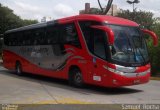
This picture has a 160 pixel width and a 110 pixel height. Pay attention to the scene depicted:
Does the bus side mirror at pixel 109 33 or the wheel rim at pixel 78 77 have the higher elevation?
the bus side mirror at pixel 109 33

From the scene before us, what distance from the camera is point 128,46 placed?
15.8m

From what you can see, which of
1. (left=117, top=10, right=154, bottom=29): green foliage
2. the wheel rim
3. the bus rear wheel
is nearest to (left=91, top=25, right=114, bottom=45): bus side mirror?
the wheel rim

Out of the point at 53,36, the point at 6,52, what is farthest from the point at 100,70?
the point at 6,52

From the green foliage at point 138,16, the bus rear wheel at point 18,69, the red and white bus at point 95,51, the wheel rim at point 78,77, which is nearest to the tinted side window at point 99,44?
the red and white bus at point 95,51

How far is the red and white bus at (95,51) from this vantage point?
1531cm

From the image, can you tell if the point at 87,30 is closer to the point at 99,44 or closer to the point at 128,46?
the point at 99,44

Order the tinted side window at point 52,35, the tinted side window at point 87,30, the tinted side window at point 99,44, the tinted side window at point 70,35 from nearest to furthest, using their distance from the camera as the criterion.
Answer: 1. the tinted side window at point 99,44
2. the tinted side window at point 87,30
3. the tinted side window at point 70,35
4. the tinted side window at point 52,35

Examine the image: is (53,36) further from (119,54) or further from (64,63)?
(119,54)

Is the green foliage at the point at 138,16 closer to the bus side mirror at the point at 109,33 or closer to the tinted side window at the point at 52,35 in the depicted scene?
the tinted side window at the point at 52,35

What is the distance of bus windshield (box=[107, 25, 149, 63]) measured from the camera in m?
15.4

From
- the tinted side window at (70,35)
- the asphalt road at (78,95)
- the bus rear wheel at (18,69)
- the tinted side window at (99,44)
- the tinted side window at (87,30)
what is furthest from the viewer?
the bus rear wheel at (18,69)

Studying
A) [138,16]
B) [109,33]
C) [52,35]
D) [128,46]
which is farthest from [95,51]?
[138,16]

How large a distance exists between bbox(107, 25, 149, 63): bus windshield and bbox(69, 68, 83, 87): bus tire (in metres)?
2.59

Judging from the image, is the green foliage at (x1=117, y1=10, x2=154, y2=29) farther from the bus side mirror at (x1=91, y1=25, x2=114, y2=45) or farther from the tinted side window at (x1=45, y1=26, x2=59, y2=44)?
the bus side mirror at (x1=91, y1=25, x2=114, y2=45)
